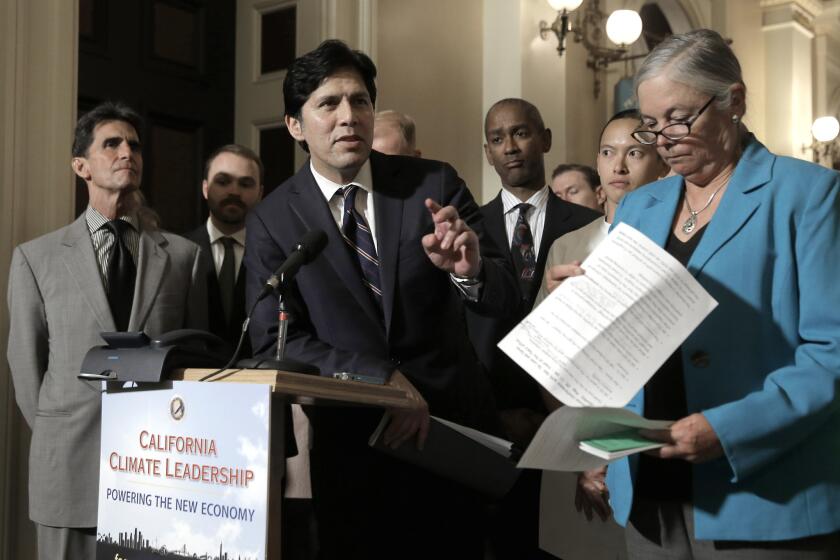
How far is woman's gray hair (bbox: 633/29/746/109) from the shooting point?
173cm

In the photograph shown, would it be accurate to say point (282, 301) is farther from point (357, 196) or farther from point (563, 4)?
point (563, 4)

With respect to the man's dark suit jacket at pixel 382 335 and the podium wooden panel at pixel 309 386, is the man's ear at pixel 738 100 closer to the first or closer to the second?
the man's dark suit jacket at pixel 382 335

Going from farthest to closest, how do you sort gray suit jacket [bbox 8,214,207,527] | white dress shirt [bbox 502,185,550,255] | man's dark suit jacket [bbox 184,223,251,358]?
white dress shirt [bbox 502,185,550,255] → man's dark suit jacket [bbox 184,223,251,358] → gray suit jacket [bbox 8,214,207,527]

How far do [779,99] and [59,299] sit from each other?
9.92 meters

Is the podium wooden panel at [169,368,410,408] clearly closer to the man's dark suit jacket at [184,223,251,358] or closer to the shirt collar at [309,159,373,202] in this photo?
the shirt collar at [309,159,373,202]

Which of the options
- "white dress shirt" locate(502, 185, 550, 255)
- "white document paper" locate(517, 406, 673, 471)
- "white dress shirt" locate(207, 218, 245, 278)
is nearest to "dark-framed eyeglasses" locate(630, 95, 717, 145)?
"white document paper" locate(517, 406, 673, 471)

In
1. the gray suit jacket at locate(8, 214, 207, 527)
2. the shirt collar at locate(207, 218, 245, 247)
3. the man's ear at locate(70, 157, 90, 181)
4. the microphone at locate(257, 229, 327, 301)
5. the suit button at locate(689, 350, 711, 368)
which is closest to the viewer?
the suit button at locate(689, 350, 711, 368)

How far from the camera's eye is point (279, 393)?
171 cm

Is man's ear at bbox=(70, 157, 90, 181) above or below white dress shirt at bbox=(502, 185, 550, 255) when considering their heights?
above

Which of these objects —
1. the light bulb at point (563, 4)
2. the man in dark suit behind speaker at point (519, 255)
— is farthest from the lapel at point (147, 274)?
the light bulb at point (563, 4)

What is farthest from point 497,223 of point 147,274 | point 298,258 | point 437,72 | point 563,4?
point 563,4

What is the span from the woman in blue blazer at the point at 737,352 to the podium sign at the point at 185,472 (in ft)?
2.21

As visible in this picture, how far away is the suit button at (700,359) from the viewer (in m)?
1.70

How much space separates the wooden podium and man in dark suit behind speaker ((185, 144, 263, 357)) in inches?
60.4
